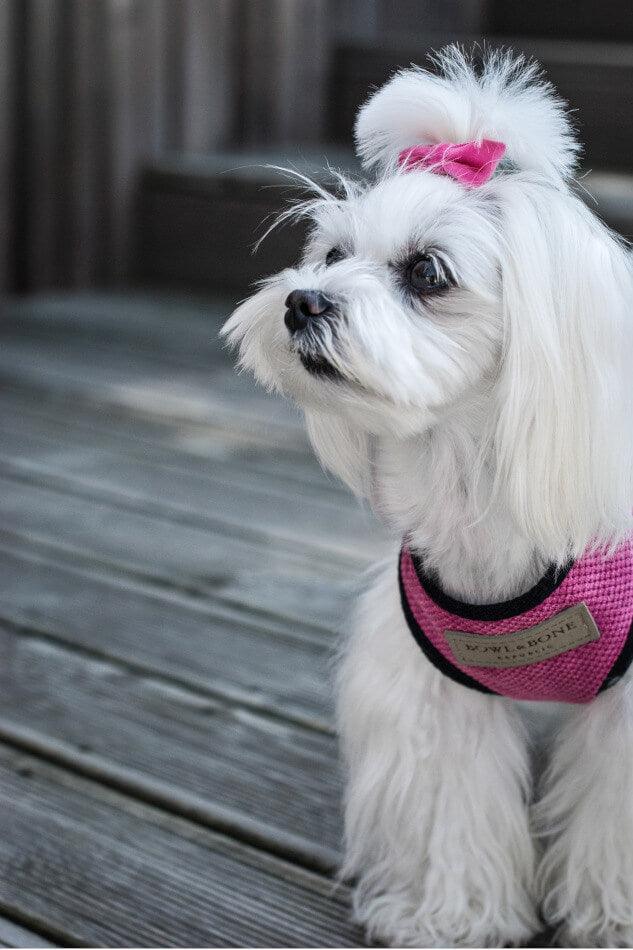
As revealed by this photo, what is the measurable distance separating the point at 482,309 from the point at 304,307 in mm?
150

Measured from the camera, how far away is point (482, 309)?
1.06 metres

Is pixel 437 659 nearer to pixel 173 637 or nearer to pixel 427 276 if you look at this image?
pixel 427 276

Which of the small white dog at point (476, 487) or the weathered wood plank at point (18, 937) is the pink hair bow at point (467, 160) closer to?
the small white dog at point (476, 487)

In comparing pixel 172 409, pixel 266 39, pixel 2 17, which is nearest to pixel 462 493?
pixel 172 409

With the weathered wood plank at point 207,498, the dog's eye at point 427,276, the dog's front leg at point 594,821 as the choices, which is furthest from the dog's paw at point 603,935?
the weathered wood plank at point 207,498

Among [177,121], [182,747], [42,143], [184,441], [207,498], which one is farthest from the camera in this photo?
[177,121]

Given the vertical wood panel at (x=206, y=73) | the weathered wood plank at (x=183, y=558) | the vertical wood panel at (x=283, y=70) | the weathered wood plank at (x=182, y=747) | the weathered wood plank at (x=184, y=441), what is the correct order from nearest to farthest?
the weathered wood plank at (x=182, y=747), the weathered wood plank at (x=183, y=558), the weathered wood plank at (x=184, y=441), the vertical wood panel at (x=206, y=73), the vertical wood panel at (x=283, y=70)

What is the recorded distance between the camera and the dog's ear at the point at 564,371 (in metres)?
1.01

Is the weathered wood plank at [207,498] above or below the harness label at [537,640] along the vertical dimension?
below

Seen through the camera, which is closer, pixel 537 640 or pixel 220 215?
pixel 537 640

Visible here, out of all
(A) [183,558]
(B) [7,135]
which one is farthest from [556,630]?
Result: (B) [7,135]

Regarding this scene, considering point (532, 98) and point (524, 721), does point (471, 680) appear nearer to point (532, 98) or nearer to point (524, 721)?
point (524, 721)

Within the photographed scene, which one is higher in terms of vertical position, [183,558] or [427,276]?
[427,276]

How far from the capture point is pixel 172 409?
2.79 meters
